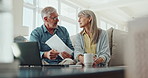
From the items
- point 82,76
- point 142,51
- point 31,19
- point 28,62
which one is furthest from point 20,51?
point 31,19

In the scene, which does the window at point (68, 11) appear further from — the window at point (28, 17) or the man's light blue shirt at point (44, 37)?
the man's light blue shirt at point (44, 37)

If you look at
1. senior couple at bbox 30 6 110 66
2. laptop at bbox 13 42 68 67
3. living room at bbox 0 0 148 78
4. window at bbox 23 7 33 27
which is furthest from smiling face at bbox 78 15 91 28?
window at bbox 23 7 33 27

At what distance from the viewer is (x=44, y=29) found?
5.58 ft

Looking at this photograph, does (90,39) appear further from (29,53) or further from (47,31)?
(29,53)

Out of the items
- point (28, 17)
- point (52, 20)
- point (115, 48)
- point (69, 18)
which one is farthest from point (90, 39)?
point (69, 18)

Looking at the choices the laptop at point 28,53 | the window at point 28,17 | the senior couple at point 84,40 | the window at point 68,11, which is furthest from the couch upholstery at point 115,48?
the window at point 68,11

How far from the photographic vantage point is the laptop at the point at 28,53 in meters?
1.13

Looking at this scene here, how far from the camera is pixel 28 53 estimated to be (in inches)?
44.7

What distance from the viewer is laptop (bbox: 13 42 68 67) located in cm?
113

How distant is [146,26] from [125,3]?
6100mm

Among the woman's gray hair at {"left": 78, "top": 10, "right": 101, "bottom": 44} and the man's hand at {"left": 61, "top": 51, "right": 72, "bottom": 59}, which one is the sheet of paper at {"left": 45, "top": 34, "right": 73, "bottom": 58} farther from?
the woman's gray hair at {"left": 78, "top": 10, "right": 101, "bottom": 44}

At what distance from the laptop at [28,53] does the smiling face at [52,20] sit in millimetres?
538

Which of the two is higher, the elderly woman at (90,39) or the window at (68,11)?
the window at (68,11)

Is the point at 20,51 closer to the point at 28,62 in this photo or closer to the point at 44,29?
the point at 28,62
